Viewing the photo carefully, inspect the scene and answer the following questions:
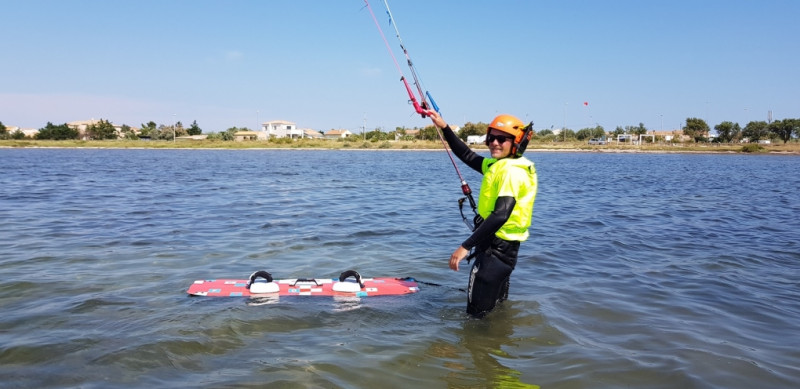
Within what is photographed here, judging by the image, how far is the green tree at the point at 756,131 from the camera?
130125 mm

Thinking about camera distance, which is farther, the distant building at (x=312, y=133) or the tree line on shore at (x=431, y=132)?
the distant building at (x=312, y=133)

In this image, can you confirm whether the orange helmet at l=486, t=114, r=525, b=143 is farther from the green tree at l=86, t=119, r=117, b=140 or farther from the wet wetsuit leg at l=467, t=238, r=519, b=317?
the green tree at l=86, t=119, r=117, b=140

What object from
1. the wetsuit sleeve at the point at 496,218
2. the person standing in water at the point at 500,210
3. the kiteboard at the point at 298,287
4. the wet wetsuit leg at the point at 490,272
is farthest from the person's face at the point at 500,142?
the kiteboard at the point at 298,287

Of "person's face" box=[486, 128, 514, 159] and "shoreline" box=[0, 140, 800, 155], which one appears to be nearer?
"person's face" box=[486, 128, 514, 159]

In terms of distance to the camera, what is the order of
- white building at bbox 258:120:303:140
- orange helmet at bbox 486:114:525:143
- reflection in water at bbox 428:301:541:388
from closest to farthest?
reflection in water at bbox 428:301:541:388 < orange helmet at bbox 486:114:525:143 < white building at bbox 258:120:303:140

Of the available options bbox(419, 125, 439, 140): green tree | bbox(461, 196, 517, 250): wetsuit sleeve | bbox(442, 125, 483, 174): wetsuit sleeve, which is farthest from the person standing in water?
bbox(419, 125, 439, 140): green tree

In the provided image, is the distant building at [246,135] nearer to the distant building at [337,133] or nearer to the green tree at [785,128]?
the distant building at [337,133]

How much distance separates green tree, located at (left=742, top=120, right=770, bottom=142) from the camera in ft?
427

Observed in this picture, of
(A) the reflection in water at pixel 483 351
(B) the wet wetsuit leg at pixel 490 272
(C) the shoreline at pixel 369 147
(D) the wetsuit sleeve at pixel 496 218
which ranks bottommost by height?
(A) the reflection in water at pixel 483 351

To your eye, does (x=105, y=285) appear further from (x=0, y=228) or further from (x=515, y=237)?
(x=0, y=228)

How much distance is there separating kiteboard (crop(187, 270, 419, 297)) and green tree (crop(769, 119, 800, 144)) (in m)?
151

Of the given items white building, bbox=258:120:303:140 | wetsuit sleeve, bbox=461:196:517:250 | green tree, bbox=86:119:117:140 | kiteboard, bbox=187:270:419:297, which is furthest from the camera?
white building, bbox=258:120:303:140

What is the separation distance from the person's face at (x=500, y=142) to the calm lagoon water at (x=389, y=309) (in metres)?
2.18

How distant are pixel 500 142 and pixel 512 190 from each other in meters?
0.61
